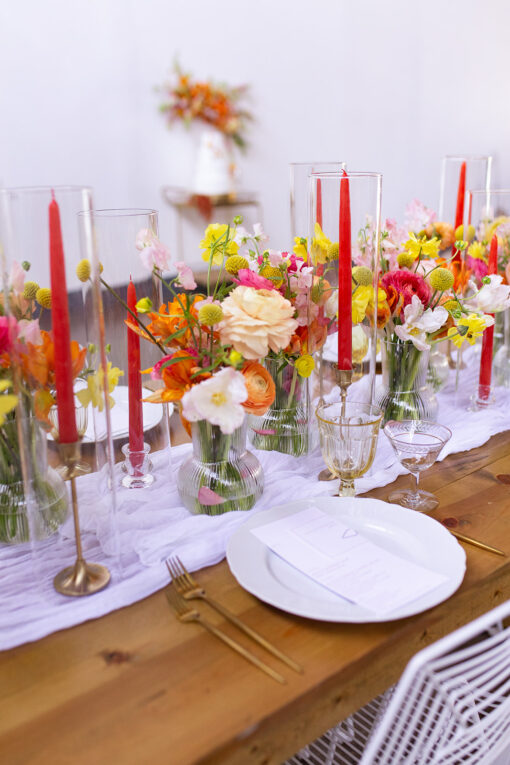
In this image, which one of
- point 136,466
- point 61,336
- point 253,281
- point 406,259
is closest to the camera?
point 61,336

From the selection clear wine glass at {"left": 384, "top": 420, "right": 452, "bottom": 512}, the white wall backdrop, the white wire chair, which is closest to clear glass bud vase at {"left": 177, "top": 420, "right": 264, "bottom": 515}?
clear wine glass at {"left": 384, "top": 420, "right": 452, "bottom": 512}

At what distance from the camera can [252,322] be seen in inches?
36.3

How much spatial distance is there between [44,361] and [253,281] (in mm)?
321

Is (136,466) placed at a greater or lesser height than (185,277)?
lesser

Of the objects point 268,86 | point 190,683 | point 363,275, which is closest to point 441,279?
point 363,275

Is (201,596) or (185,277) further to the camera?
(185,277)

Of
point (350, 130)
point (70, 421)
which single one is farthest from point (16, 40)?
point (70, 421)

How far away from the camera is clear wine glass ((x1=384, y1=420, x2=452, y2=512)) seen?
1.02 meters

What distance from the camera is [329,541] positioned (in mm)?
900

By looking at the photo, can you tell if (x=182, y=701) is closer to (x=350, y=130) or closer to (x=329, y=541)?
(x=329, y=541)

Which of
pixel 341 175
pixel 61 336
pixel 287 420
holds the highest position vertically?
pixel 341 175

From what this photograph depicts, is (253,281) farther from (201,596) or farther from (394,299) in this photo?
(201,596)

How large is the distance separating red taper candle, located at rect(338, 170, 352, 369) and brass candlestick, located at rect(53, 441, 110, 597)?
43cm

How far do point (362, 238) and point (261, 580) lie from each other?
20.6 inches
